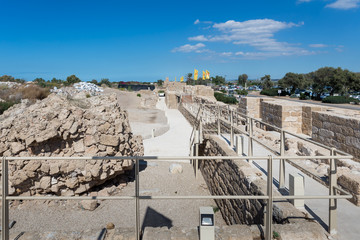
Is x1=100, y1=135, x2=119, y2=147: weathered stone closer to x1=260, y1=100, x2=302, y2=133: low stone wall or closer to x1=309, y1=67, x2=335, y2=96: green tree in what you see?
x1=260, y1=100, x2=302, y2=133: low stone wall

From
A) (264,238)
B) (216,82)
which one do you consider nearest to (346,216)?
(264,238)

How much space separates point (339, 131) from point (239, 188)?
3.08m

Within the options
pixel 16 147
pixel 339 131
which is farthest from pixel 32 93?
pixel 339 131

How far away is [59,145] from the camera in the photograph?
7.14 metres

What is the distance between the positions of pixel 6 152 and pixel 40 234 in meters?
4.31

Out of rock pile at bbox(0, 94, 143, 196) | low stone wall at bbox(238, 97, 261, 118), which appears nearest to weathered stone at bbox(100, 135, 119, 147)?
rock pile at bbox(0, 94, 143, 196)

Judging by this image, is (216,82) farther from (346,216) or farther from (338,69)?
(346,216)

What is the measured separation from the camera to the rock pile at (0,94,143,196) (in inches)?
264

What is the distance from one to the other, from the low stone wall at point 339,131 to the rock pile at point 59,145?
5.02 metres

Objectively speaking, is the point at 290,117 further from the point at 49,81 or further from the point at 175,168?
the point at 49,81

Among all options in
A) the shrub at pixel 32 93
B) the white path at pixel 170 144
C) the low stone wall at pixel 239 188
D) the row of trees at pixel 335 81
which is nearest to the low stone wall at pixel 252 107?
the white path at pixel 170 144

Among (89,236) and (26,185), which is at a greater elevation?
(89,236)

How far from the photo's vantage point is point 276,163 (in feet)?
19.7

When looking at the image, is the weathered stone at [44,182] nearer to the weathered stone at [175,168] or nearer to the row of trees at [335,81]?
the weathered stone at [175,168]
